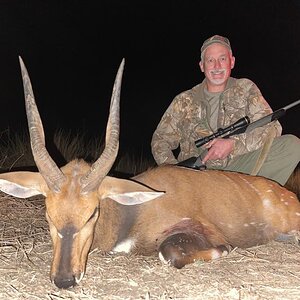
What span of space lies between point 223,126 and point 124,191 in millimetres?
2331

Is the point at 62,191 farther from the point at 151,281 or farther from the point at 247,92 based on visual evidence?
the point at 247,92

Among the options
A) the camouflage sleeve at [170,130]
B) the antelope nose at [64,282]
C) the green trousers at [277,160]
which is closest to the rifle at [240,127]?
the green trousers at [277,160]

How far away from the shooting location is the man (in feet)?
18.8

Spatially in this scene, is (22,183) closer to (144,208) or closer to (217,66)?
(144,208)

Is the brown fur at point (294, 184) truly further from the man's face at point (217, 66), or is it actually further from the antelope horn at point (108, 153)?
the antelope horn at point (108, 153)

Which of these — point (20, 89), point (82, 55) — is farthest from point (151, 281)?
point (82, 55)

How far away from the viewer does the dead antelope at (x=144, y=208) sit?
3582mm

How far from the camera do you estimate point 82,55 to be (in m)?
32.7

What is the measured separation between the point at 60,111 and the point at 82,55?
1407 centimetres

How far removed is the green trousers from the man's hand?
333mm

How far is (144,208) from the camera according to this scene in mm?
4352

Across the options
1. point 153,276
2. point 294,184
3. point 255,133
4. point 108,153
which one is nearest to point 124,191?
point 108,153

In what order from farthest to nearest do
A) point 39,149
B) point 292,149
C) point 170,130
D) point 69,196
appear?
1. point 170,130
2. point 292,149
3. point 39,149
4. point 69,196

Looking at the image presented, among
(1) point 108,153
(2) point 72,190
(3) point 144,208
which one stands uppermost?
(1) point 108,153
